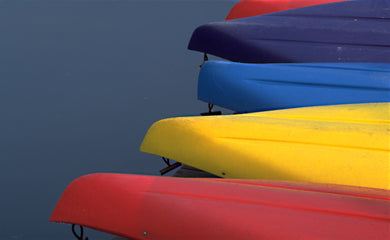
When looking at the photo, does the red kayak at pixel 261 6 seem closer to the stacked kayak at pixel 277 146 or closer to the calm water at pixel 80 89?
the stacked kayak at pixel 277 146

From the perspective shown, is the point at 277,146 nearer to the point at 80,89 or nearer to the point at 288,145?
the point at 288,145

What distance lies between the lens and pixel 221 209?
5.48 feet

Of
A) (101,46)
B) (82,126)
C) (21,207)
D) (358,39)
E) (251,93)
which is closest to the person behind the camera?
(251,93)

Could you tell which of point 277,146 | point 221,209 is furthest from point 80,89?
point 221,209

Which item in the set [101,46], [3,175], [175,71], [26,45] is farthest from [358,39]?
[26,45]

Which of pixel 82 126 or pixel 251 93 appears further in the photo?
pixel 82 126

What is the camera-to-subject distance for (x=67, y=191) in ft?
6.08

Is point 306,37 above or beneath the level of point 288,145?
above

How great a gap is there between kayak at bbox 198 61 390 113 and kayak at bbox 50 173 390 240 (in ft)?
3.19

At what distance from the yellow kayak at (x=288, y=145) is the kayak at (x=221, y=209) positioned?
20cm

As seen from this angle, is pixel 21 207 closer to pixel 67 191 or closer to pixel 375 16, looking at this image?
pixel 67 191

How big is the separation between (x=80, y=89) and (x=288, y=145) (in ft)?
9.68

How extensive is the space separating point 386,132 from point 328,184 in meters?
0.49

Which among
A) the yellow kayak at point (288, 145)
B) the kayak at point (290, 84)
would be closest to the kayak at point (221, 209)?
the yellow kayak at point (288, 145)
